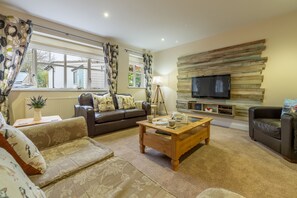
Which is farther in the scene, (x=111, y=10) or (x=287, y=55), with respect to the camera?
(x=287, y=55)

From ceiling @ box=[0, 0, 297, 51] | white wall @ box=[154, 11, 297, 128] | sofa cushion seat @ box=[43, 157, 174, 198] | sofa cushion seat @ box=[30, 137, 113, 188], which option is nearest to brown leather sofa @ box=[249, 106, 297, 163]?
white wall @ box=[154, 11, 297, 128]

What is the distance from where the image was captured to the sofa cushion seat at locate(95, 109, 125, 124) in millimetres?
2953

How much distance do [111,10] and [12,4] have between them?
1.75m

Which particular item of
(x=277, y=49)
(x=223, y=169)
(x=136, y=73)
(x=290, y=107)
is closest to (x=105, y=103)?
(x=136, y=73)

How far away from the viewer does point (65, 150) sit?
54.7 inches

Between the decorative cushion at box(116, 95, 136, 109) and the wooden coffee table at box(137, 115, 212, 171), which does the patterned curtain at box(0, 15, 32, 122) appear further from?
the wooden coffee table at box(137, 115, 212, 171)

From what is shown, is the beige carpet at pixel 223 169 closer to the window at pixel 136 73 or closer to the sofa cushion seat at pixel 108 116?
the sofa cushion seat at pixel 108 116

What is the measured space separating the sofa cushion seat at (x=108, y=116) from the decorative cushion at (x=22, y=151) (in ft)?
6.25

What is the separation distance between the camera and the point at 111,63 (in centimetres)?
429

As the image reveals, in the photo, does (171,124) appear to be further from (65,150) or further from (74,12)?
(74,12)

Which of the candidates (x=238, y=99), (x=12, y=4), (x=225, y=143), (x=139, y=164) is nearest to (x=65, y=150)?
(x=139, y=164)

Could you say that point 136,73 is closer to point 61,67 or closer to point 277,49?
point 61,67

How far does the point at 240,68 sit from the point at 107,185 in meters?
3.88

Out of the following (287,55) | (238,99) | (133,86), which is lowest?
(238,99)
